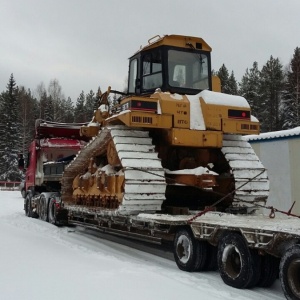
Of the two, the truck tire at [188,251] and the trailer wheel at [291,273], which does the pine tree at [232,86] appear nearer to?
the truck tire at [188,251]

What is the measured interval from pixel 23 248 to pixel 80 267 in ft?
5.57

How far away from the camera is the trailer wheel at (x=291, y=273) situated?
14.0 ft

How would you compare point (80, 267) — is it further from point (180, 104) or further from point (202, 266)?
point (180, 104)

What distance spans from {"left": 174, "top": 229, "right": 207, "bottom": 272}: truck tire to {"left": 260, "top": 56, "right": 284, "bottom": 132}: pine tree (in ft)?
135

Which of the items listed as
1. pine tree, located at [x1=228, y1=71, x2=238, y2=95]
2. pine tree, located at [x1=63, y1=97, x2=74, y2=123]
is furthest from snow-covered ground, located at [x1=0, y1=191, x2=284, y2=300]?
pine tree, located at [x1=63, y1=97, x2=74, y2=123]

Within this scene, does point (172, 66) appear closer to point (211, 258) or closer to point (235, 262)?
point (211, 258)

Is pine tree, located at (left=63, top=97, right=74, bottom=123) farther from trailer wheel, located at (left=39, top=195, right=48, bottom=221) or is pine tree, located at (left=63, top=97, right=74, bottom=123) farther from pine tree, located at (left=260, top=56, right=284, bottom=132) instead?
trailer wheel, located at (left=39, top=195, right=48, bottom=221)

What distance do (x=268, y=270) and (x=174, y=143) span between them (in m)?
2.84

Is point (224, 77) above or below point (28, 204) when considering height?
above

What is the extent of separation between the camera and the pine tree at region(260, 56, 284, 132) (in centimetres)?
4660

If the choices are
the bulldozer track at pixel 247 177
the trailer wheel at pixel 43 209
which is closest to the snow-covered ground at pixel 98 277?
the bulldozer track at pixel 247 177

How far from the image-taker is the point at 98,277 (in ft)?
17.6

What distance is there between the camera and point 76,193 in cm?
989

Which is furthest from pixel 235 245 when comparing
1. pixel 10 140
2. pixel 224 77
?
pixel 10 140
